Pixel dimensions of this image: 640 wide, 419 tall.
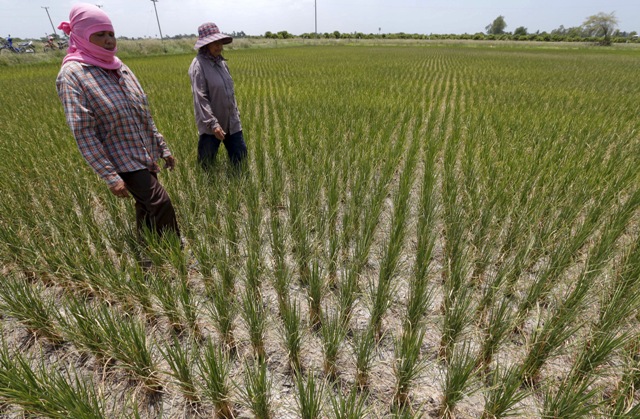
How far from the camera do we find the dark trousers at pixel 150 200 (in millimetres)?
1841

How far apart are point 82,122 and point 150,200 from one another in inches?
20.9

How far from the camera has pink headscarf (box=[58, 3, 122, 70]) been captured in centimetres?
Answer: 149

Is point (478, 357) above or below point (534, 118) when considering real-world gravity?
below

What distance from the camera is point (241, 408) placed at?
3.96 ft

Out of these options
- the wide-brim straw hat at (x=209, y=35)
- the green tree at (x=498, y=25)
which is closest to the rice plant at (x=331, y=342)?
the wide-brim straw hat at (x=209, y=35)

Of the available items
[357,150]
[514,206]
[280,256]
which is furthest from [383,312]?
[357,150]

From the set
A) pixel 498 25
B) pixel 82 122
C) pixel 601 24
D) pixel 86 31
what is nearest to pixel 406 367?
pixel 82 122

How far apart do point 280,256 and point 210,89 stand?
1.75 meters

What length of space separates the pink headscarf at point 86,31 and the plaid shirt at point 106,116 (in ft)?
0.14

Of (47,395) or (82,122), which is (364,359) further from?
(82,122)

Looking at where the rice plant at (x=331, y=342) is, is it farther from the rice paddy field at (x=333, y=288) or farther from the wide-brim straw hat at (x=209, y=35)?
the wide-brim straw hat at (x=209, y=35)

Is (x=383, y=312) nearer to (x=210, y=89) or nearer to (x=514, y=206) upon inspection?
(x=514, y=206)

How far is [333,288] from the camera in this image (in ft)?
6.02

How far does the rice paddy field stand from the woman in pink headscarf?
0.35m
